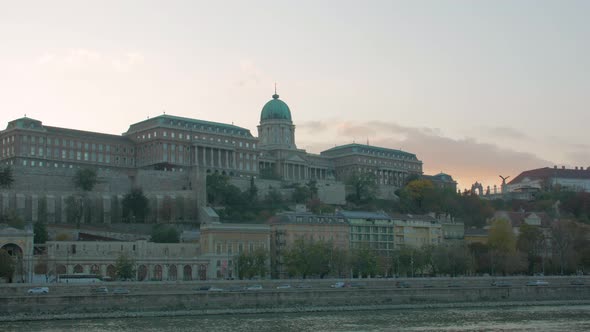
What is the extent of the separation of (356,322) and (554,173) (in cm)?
12194

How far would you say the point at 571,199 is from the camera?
437ft

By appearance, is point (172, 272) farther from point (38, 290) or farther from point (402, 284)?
point (38, 290)

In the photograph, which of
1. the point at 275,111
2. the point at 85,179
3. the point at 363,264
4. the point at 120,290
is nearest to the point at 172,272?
the point at 363,264

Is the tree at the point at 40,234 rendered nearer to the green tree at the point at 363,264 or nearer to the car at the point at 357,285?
the green tree at the point at 363,264

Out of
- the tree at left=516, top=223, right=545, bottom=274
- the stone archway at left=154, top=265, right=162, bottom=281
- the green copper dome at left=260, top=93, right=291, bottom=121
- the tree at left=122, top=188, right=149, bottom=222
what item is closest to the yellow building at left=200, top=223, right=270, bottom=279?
the stone archway at left=154, top=265, right=162, bottom=281

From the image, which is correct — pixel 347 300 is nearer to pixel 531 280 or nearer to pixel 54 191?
pixel 531 280

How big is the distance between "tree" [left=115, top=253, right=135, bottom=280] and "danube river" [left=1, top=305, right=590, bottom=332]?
17.2 m

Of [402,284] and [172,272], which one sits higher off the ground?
[172,272]

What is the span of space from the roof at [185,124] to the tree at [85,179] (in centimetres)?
2082

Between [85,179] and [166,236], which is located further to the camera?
[85,179]

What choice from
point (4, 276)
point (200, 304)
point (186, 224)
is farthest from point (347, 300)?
point (186, 224)

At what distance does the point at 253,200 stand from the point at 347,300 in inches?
2090

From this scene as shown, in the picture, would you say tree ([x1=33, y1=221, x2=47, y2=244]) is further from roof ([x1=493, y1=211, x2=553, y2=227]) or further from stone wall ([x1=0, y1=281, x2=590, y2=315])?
roof ([x1=493, y1=211, x2=553, y2=227])

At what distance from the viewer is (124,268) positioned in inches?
2886
